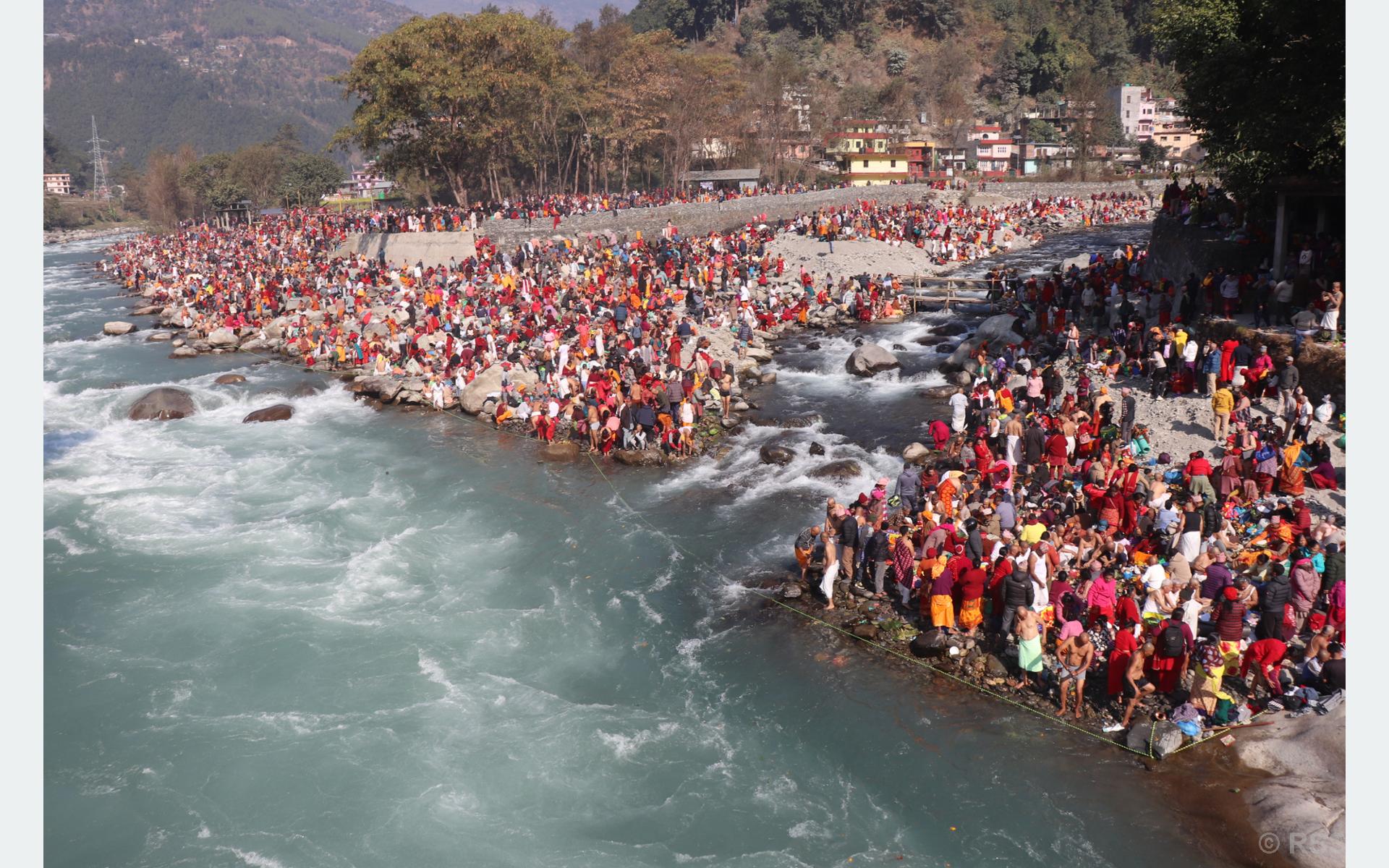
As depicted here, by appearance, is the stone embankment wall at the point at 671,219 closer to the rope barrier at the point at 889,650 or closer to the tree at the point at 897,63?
the rope barrier at the point at 889,650

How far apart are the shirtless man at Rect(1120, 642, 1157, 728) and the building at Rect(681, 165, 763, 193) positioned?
52564mm

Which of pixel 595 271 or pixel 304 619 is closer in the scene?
pixel 304 619

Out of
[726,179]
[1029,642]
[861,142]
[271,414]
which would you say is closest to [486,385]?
[271,414]

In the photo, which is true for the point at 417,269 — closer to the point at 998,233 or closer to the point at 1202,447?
the point at 998,233

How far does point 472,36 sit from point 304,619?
131ft

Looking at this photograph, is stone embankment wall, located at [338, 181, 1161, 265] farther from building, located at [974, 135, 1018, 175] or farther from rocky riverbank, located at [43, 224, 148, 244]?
rocky riverbank, located at [43, 224, 148, 244]

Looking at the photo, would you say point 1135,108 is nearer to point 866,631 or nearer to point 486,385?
point 486,385

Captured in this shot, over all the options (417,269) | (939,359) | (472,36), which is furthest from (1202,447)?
(472,36)

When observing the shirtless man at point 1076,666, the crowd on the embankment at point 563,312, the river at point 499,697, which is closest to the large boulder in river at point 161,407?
the crowd on the embankment at point 563,312

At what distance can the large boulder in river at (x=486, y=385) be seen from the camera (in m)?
26.6

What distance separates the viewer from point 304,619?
52.2ft

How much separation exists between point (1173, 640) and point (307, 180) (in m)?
93.1

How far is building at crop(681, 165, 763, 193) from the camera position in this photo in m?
63.9

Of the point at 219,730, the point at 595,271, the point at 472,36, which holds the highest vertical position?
the point at 472,36
